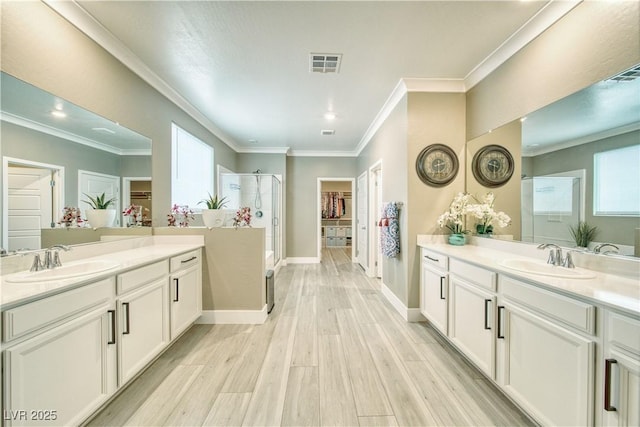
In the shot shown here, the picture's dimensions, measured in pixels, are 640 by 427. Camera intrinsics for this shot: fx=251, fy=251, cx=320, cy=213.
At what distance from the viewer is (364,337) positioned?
254 centimetres

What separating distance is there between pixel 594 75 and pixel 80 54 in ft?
12.0

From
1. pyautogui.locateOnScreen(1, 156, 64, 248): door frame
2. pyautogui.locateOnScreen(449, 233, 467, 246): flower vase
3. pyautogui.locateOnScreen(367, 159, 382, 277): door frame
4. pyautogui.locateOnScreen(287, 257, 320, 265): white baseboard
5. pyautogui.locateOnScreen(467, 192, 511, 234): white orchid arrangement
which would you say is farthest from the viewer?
pyautogui.locateOnScreen(287, 257, 320, 265): white baseboard

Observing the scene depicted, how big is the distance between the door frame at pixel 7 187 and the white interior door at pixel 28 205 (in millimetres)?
15

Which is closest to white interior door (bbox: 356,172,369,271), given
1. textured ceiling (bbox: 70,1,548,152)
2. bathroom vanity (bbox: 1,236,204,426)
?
textured ceiling (bbox: 70,1,548,152)

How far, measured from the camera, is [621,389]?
3.29 ft

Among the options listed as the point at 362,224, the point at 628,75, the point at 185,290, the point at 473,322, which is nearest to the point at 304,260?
the point at 362,224

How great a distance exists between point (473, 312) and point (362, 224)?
12.3 feet

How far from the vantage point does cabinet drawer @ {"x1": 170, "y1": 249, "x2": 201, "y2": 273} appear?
2.26 metres

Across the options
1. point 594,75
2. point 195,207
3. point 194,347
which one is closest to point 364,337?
point 194,347

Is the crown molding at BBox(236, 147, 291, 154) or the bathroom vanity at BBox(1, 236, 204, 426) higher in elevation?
the crown molding at BBox(236, 147, 291, 154)

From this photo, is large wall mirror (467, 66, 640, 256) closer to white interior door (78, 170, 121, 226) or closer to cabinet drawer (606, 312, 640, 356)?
cabinet drawer (606, 312, 640, 356)

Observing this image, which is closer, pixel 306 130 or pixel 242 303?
pixel 242 303

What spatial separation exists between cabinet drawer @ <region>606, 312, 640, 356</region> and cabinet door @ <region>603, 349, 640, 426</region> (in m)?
0.04

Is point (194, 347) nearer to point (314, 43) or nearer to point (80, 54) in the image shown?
point (80, 54)
